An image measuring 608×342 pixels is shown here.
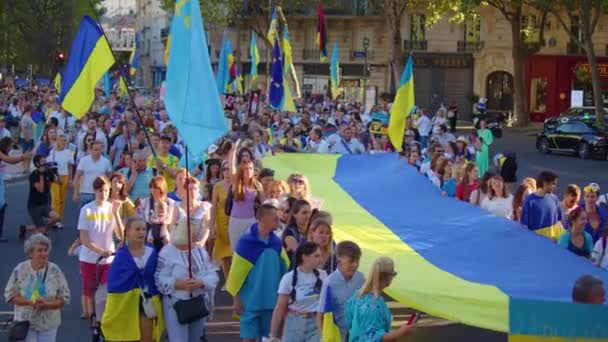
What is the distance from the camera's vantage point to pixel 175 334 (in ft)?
27.9

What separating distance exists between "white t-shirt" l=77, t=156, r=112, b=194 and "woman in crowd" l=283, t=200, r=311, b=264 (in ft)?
19.1

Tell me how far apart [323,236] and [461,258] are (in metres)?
1.92

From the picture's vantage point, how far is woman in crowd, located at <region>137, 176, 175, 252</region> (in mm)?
10156

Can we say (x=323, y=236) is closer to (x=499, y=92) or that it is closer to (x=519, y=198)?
(x=519, y=198)

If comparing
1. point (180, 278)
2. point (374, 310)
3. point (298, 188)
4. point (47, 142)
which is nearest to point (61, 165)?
point (47, 142)

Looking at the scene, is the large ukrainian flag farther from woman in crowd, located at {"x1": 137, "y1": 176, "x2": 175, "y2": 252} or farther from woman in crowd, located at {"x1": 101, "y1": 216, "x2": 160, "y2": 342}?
woman in crowd, located at {"x1": 101, "y1": 216, "x2": 160, "y2": 342}

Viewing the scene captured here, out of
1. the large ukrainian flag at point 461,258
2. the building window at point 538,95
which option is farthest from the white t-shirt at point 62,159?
the building window at point 538,95

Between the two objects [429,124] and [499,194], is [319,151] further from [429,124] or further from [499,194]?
[429,124]

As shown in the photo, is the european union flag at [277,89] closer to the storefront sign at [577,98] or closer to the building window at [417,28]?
the storefront sign at [577,98]

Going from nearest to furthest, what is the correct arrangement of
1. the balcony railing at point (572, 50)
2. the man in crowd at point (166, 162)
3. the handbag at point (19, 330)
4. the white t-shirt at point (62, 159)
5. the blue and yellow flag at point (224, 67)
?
1. the handbag at point (19, 330)
2. the man in crowd at point (166, 162)
3. the white t-shirt at point (62, 159)
4. the blue and yellow flag at point (224, 67)
5. the balcony railing at point (572, 50)

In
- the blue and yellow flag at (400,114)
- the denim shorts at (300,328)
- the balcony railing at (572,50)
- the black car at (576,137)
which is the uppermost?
the balcony railing at (572,50)

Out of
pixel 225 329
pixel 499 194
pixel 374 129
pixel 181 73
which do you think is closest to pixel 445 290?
pixel 181 73

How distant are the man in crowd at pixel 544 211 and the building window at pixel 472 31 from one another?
52424 mm

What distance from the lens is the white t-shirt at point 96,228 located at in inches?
423
